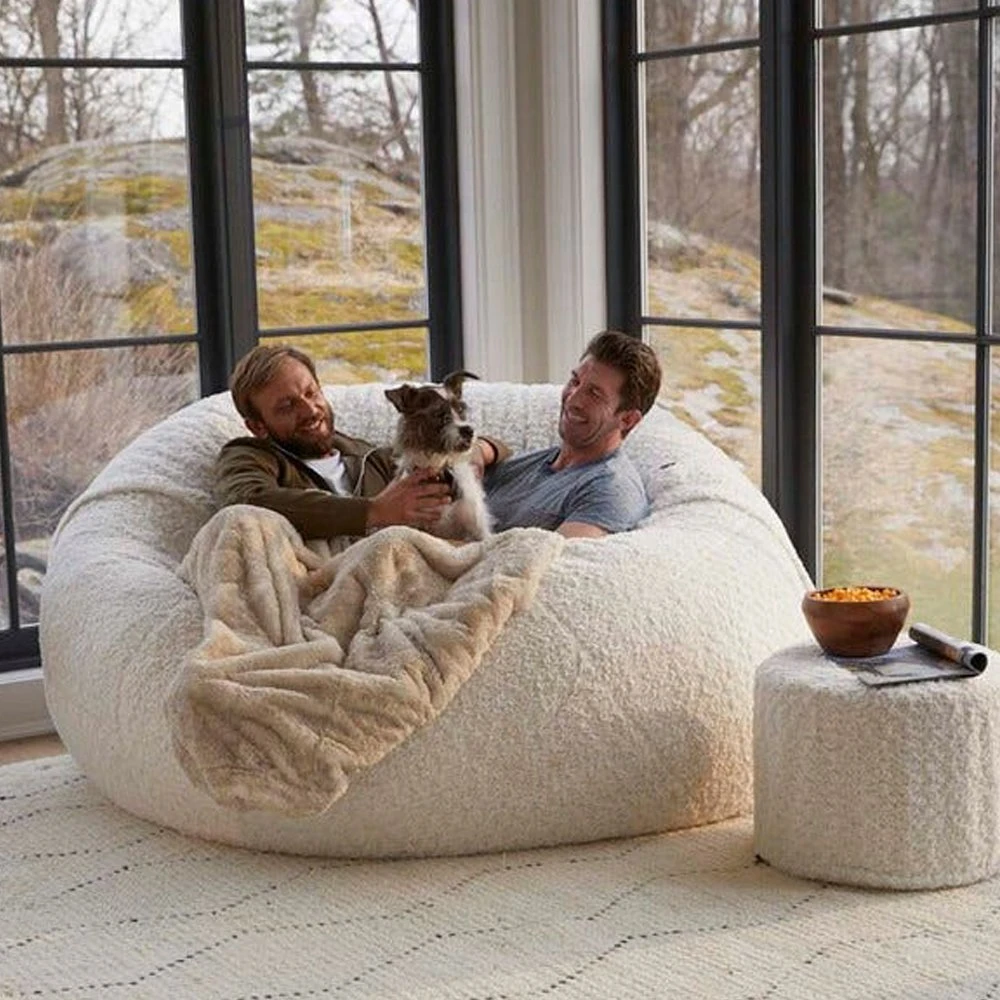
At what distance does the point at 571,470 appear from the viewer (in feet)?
12.2

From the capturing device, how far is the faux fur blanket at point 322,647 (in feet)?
9.94

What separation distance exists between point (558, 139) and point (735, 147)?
549 millimetres

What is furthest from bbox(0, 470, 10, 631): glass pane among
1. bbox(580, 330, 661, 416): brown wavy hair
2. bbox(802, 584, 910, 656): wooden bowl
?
bbox(802, 584, 910, 656): wooden bowl

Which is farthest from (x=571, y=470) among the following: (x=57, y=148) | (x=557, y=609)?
(x=57, y=148)

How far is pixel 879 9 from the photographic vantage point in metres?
4.04

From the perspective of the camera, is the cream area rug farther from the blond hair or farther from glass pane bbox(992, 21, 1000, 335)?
glass pane bbox(992, 21, 1000, 335)

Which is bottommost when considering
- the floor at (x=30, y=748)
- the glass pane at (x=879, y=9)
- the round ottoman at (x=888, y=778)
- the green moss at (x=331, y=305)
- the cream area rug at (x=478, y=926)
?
the floor at (x=30, y=748)

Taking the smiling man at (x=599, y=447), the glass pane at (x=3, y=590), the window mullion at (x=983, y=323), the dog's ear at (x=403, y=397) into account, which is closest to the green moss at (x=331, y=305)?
the glass pane at (x=3, y=590)

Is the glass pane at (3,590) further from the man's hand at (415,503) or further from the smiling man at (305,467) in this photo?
the man's hand at (415,503)

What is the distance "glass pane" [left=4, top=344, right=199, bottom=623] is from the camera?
4.38 m

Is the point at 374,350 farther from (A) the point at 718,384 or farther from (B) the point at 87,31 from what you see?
(B) the point at 87,31

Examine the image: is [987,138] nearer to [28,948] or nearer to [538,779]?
[538,779]

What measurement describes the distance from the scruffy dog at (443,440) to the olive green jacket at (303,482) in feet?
0.47

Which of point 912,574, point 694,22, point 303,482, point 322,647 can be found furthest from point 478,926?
point 694,22
